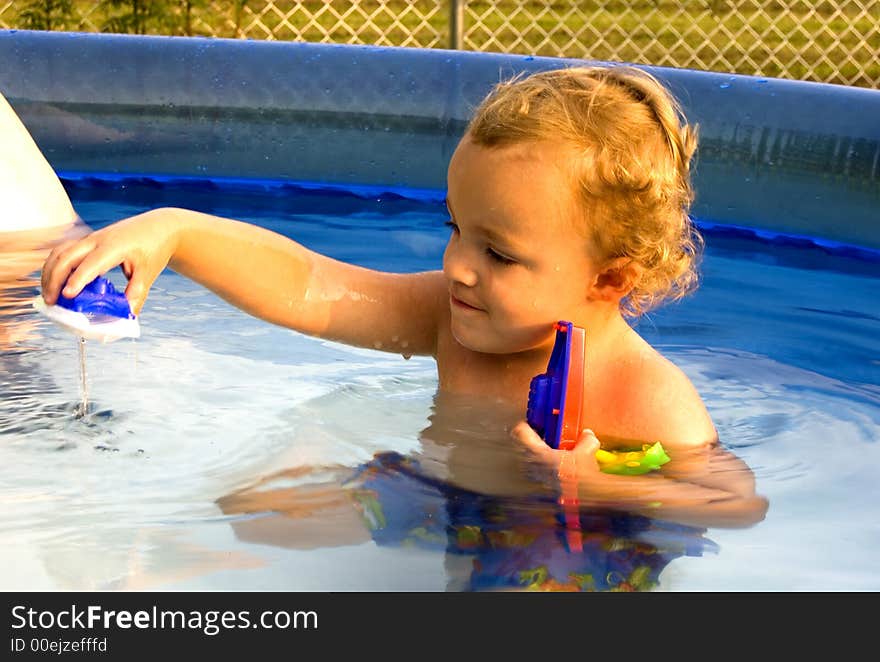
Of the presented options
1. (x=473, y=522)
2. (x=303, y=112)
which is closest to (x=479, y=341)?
(x=473, y=522)

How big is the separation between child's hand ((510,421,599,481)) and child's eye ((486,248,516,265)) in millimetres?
271

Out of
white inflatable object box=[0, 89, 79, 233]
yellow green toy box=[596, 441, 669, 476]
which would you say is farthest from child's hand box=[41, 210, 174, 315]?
white inflatable object box=[0, 89, 79, 233]

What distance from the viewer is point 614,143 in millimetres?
2154

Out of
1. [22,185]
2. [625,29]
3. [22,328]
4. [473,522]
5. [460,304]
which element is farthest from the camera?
[625,29]

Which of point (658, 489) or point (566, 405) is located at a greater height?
point (566, 405)

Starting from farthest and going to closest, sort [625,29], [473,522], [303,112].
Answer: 1. [625,29]
2. [303,112]
3. [473,522]

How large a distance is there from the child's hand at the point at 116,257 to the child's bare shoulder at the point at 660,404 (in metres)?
0.79

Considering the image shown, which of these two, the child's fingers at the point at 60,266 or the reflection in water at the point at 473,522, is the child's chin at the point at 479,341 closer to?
the reflection in water at the point at 473,522

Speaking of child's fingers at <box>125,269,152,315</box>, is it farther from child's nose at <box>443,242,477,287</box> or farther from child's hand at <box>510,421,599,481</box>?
child's hand at <box>510,421,599,481</box>

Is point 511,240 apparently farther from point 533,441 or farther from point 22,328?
point 22,328

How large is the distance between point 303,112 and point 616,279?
9.04 ft

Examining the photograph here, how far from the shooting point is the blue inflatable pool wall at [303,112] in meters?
4.54

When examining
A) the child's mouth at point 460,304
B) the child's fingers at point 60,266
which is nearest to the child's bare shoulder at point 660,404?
the child's mouth at point 460,304
